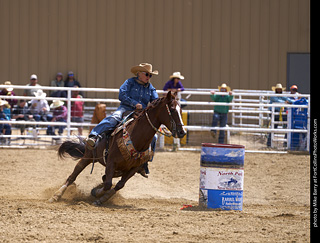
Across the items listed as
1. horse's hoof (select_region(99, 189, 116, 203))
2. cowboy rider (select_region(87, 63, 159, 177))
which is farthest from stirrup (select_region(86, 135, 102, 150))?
horse's hoof (select_region(99, 189, 116, 203))

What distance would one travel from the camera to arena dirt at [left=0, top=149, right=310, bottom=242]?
591cm

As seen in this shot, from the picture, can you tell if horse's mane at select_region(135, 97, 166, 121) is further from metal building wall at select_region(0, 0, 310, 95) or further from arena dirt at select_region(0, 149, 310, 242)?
metal building wall at select_region(0, 0, 310, 95)

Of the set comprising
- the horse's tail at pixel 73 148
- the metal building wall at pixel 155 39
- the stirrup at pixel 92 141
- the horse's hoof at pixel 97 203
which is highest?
the metal building wall at pixel 155 39

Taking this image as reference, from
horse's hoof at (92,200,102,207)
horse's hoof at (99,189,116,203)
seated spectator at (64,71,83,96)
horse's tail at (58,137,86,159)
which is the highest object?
seated spectator at (64,71,83,96)

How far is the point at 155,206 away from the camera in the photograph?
8.27 m

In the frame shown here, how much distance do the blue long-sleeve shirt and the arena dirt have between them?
1387 mm

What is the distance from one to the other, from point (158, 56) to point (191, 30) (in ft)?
4.56

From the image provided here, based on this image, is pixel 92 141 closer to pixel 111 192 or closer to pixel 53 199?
pixel 111 192

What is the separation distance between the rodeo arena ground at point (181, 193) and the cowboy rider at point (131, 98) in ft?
1.57

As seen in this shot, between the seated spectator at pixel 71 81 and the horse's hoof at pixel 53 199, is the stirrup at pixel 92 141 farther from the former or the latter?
the seated spectator at pixel 71 81

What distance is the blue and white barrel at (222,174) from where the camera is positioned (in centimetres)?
777

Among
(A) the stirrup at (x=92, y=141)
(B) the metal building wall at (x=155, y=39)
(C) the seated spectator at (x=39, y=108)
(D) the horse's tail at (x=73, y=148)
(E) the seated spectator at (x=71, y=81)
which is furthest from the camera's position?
(B) the metal building wall at (x=155, y=39)

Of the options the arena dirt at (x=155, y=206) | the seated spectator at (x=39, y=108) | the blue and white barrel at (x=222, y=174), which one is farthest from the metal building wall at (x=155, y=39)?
the blue and white barrel at (x=222, y=174)
